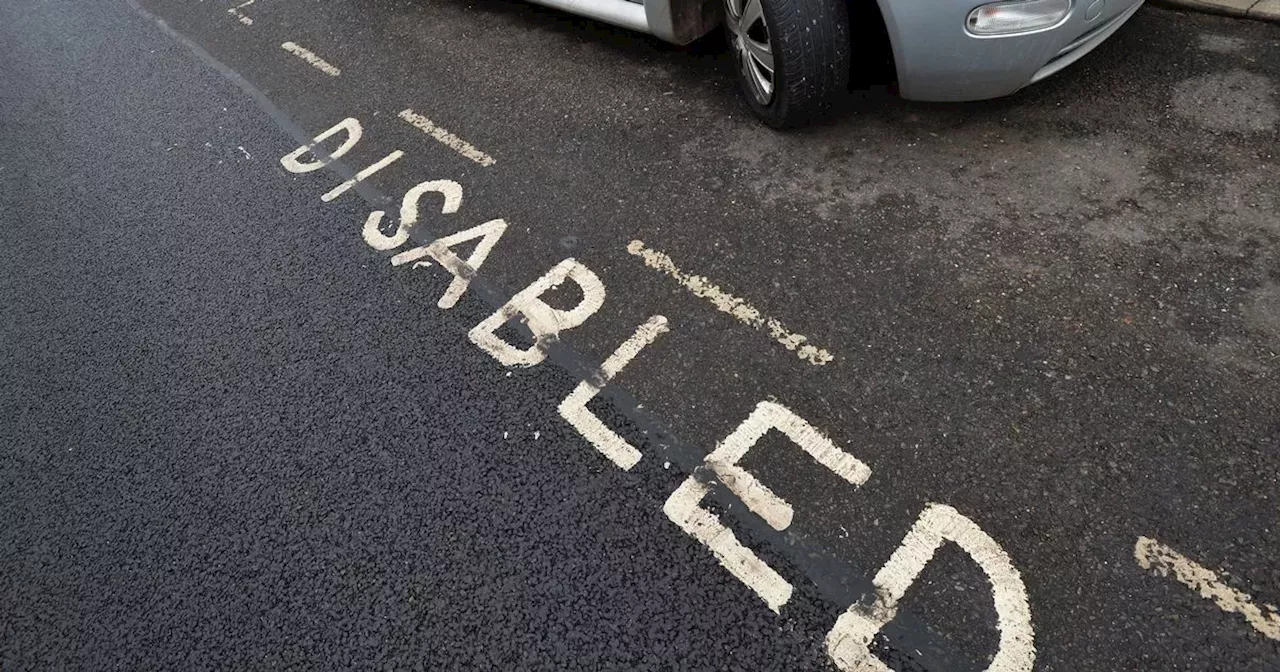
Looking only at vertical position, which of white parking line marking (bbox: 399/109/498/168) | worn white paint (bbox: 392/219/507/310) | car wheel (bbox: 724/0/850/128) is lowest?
worn white paint (bbox: 392/219/507/310)

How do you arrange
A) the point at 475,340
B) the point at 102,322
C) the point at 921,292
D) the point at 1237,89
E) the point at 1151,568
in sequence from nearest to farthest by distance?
the point at 1151,568 < the point at 921,292 < the point at 475,340 < the point at 1237,89 < the point at 102,322

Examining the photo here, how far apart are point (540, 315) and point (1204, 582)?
7.29 feet

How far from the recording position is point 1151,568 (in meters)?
1.96

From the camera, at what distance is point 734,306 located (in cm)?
287

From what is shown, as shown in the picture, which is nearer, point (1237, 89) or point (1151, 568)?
point (1151, 568)

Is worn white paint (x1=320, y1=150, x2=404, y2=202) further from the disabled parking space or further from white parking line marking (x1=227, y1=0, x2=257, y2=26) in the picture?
white parking line marking (x1=227, y1=0, x2=257, y2=26)

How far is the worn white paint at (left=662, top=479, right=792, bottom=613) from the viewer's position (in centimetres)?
208

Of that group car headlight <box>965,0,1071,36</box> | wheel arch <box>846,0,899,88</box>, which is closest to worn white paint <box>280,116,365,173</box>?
wheel arch <box>846,0,899,88</box>

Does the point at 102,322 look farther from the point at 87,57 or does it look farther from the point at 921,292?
the point at 87,57

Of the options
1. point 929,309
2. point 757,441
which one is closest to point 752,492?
point 757,441

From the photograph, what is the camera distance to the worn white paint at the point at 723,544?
208 centimetres

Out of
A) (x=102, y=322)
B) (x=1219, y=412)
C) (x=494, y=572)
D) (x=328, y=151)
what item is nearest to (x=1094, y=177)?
(x=1219, y=412)

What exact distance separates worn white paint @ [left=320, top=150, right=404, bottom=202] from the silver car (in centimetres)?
152

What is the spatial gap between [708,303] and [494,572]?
49.0 inches
